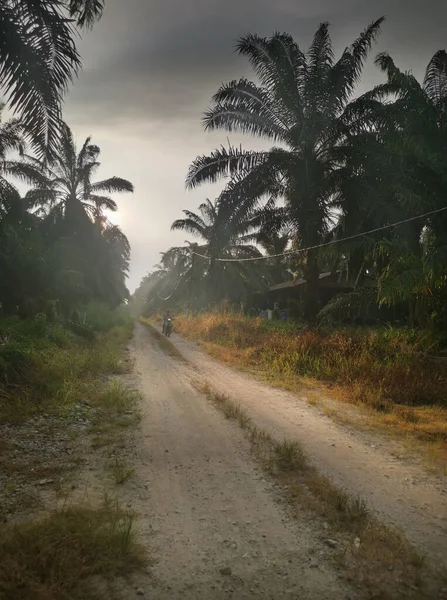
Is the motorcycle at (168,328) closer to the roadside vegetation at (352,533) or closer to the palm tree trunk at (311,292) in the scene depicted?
the palm tree trunk at (311,292)

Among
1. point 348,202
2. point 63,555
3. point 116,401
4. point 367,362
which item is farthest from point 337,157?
point 63,555

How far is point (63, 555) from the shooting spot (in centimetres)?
246

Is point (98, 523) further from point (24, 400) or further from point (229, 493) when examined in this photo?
point (24, 400)

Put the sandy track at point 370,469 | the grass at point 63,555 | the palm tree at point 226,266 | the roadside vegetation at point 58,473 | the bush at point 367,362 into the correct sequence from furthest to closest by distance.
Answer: the palm tree at point 226,266
the bush at point 367,362
the sandy track at point 370,469
the roadside vegetation at point 58,473
the grass at point 63,555

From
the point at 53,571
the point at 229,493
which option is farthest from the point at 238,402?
the point at 53,571

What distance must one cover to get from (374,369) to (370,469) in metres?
4.36

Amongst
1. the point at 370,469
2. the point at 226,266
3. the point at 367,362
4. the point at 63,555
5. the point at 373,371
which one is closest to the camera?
the point at 63,555

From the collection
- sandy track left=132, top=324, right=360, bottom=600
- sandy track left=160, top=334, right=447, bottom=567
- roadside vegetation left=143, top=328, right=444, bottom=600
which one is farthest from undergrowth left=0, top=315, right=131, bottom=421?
roadside vegetation left=143, top=328, right=444, bottom=600

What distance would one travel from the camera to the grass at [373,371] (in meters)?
6.00

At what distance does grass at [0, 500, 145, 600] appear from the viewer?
2.23m

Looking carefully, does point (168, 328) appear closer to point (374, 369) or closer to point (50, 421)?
point (374, 369)

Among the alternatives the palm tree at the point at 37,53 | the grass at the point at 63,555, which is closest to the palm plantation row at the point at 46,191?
the palm tree at the point at 37,53

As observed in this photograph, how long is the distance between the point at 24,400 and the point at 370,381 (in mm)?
6330

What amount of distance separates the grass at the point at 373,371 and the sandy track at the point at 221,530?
2457 mm
